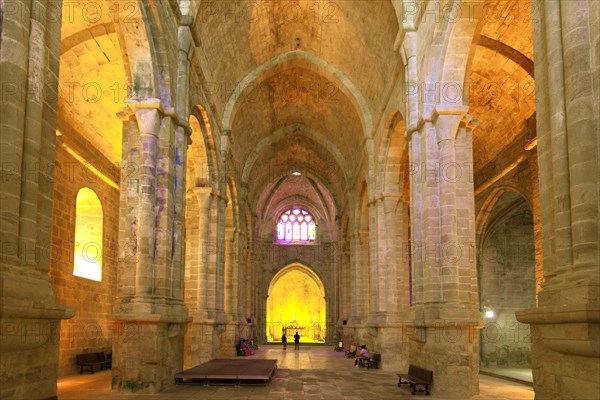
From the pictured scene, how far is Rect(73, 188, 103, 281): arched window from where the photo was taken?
66.5ft

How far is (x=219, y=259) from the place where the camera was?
22.2m

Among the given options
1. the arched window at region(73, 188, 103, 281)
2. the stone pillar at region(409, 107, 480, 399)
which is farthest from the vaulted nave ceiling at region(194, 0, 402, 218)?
the arched window at region(73, 188, 103, 281)

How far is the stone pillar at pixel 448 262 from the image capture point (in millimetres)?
12617

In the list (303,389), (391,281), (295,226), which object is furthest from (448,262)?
(295,226)

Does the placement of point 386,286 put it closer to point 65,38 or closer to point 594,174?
point 65,38

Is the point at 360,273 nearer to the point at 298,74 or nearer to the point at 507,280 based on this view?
the point at 507,280

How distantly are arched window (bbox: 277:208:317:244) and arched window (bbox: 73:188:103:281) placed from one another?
2616 centimetres

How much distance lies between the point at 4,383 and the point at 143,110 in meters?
8.18

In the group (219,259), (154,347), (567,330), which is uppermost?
(219,259)

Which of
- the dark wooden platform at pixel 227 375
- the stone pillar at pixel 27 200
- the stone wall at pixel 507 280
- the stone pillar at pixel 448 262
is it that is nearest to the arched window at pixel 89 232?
the dark wooden platform at pixel 227 375

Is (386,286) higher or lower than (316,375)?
higher

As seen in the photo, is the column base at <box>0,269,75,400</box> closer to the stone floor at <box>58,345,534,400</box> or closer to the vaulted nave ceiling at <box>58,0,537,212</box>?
the stone floor at <box>58,345,534,400</box>

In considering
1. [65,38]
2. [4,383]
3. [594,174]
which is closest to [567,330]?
[594,174]

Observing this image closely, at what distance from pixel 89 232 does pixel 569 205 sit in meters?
17.4
